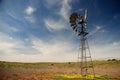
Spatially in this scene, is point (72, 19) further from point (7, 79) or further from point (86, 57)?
point (7, 79)

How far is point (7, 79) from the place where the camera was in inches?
476

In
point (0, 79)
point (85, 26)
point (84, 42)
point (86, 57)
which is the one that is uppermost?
point (85, 26)

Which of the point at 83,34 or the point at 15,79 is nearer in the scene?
the point at 15,79

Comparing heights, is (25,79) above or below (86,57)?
below

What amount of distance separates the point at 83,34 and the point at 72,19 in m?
2.04

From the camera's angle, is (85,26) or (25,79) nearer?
(25,79)

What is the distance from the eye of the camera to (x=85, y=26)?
18219 mm

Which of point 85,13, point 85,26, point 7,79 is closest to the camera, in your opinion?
point 7,79

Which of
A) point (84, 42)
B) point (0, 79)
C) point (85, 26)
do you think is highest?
point (85, 26)

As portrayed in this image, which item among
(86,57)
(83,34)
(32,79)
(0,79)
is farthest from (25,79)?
(83,34)

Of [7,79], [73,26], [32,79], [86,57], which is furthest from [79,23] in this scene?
[7,79]

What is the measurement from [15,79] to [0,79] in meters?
1.25

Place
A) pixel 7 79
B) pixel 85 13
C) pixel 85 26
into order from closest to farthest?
1. pixel 7 79
2. pixel 85 13
3. pixel 85 26

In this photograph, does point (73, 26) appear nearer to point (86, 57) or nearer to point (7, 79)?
point (86, 57)
